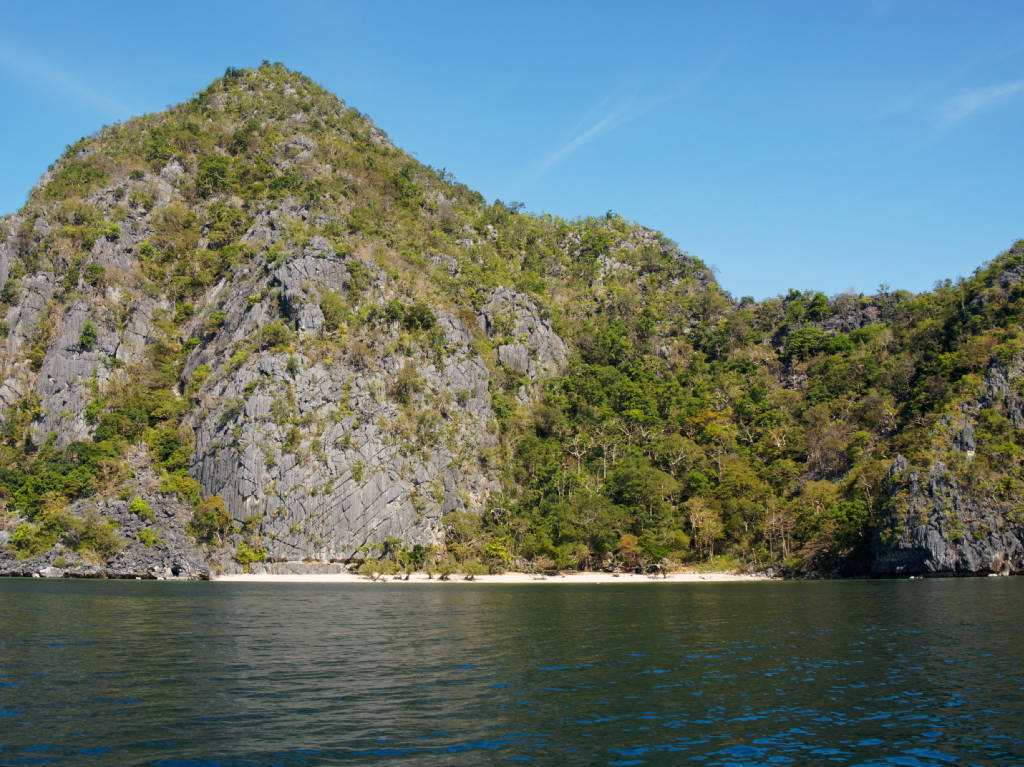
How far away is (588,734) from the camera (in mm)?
17391

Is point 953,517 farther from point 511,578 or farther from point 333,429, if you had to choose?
point 333,429

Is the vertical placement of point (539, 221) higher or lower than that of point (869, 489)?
higher

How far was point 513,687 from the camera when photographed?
22938 millimetres

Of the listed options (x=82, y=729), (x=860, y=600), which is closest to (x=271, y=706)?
(x=82, y=729)

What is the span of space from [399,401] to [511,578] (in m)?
36.3

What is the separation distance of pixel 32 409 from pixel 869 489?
12136 cm

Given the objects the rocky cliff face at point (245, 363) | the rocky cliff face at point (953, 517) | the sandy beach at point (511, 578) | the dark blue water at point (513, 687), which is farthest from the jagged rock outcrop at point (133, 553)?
the rocky cliff face at point (953, 517)

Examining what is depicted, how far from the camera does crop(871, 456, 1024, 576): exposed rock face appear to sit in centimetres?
7594

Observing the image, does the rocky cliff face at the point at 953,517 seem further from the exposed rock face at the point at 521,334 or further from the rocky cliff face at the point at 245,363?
the exposed rock face at the point at 521,334

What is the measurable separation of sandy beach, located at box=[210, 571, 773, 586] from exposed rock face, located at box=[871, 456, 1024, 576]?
17945mm

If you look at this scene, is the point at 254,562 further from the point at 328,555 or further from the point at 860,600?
the point at 860,600

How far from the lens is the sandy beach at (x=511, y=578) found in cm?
8594

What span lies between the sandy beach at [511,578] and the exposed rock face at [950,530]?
58.9 ft

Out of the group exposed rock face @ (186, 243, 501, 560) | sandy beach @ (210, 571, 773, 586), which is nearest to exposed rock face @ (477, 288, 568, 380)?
exposed rock face @ (186, 243, 501, 560)
